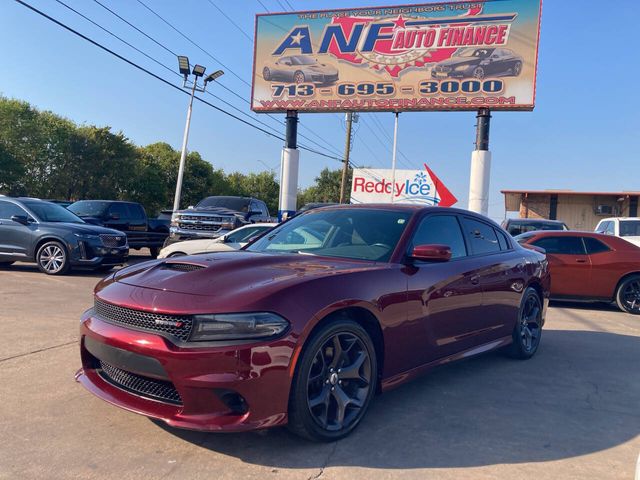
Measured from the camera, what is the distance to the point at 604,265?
962 centimetres

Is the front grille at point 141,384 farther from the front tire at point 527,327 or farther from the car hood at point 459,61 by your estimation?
the car hood at point 459,61

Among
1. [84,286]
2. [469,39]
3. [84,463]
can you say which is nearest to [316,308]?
[84,463]

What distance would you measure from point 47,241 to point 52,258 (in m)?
0.37

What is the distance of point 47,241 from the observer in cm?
1097

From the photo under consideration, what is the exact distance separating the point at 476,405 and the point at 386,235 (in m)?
1.54

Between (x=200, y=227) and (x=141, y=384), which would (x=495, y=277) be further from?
(x=200, y=227)

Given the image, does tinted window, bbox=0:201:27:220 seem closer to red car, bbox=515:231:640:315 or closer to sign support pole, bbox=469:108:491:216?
red car, bbox=515:231:640:315

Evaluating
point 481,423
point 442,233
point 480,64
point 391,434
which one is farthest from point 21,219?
point 480,64

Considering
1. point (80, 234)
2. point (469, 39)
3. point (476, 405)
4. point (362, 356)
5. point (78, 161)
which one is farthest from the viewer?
point (78, 161)

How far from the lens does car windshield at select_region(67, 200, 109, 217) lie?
48.9 feet

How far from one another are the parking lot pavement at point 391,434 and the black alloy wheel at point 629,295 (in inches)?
187

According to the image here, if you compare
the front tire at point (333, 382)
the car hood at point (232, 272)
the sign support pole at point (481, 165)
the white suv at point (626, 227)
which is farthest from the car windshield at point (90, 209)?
the white suv at point (626, 227)

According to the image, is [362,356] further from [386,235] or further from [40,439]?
[40,439]

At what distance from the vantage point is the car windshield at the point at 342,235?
4.17 meters
